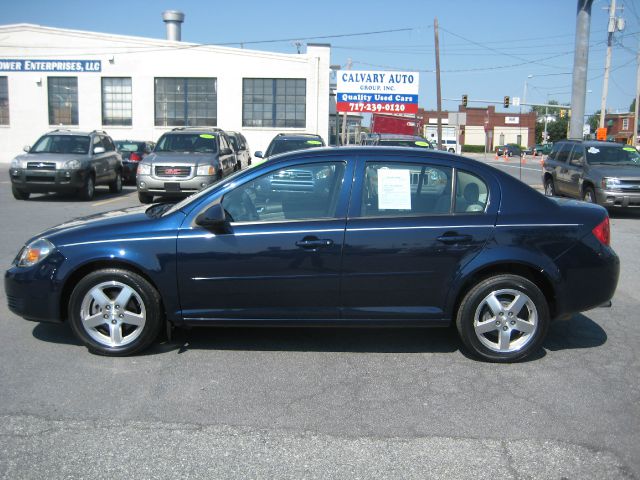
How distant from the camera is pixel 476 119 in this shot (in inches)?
3942

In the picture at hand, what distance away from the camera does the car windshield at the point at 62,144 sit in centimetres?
1653

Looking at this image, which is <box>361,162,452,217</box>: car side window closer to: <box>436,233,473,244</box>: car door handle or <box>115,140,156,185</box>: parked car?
<box>436,233,473,244</box>: car door handle

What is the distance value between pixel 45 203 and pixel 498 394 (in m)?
14.0

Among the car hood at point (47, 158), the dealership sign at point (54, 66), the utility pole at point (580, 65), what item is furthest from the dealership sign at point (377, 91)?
the car hood at point (47, 158)

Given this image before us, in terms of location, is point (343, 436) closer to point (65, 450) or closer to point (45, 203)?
point (65, 450)

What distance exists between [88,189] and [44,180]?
1.10 metres

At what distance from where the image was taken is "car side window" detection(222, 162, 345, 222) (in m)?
5.02

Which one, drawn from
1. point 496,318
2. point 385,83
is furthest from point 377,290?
point 385,83

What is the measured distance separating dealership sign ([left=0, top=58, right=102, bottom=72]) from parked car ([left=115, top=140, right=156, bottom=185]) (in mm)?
10690

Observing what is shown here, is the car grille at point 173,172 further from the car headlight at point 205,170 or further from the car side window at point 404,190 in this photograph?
the car side window at point 404,190

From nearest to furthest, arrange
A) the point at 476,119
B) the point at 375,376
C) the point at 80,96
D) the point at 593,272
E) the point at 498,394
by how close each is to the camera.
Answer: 1. the point at 498,394
2. the point at 375,376
3. the point at 593,272
4. the point at 80,96
5. the point at 476,119

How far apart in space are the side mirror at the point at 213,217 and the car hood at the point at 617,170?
38.2ft

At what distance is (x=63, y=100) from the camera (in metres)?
33.2

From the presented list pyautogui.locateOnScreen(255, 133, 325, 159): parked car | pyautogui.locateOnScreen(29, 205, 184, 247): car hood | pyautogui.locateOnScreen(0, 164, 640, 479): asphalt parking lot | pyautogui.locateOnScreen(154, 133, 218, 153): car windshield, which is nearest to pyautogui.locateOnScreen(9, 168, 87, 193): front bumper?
pyautogui.locateOnScreen(154, 133, 218, 153): car windshield
